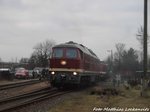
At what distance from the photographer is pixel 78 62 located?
34.3 meters

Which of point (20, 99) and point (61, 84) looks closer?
point (20, 99)

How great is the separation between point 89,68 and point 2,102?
18.5 m

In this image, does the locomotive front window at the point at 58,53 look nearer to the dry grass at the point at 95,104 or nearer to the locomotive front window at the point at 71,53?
the locomotive front window at the point at 71,53

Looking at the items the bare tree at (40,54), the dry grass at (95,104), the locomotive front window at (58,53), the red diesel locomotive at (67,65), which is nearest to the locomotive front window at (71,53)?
the red diesel locomotive at (67,65)

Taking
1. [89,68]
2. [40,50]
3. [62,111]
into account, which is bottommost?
[62,111]

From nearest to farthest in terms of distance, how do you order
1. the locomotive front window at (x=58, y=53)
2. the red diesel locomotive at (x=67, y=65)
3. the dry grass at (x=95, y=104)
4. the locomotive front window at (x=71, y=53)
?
1. the dry grass at (x=95, y=104)
2. the red diesel locomotive at (x=67, y=65)
3. the locomotive front window at (x=71, y=53)
4. the locomotive front window at (x=58, y=53)

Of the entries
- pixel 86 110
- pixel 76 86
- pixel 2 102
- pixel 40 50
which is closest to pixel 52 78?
pixel 76 86

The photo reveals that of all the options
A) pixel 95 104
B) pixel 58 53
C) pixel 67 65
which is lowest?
pixel 95 104

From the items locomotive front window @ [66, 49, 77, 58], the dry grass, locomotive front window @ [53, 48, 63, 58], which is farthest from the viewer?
locomotive front window @ [53, 48, 63, 58]

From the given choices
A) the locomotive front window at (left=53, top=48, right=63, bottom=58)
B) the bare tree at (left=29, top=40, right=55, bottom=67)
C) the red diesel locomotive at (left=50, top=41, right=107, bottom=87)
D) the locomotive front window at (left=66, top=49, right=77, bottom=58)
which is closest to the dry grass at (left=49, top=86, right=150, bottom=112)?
the red diesel locomotive at (left=50, top=41, right=107, bottom=87)

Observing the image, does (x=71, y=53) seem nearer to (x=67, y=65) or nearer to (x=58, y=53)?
(x=58, y=53)

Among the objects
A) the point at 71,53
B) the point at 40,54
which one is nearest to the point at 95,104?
the point at 71,53

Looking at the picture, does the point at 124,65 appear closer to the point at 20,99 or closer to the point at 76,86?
the point at 76,86

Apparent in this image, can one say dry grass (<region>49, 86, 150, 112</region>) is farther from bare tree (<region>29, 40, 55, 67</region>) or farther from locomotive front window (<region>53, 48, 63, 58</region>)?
bare tree (<region>29, 40, 55, 67</region>)
